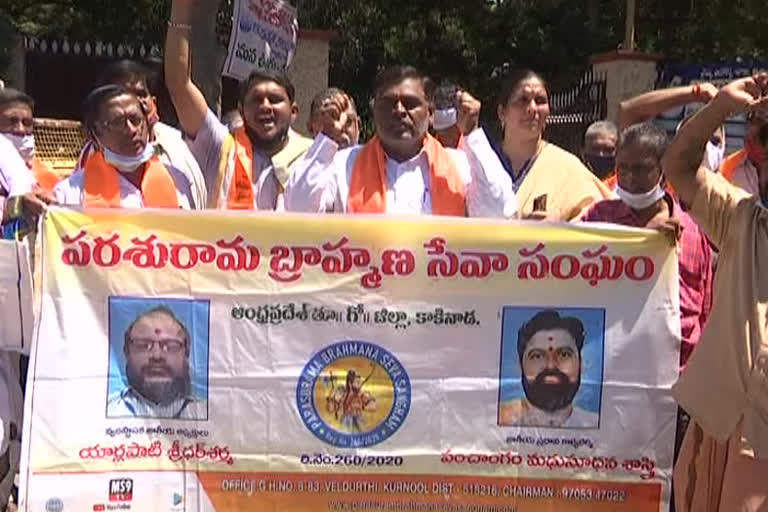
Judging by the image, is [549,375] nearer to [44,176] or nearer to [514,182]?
[514,182]

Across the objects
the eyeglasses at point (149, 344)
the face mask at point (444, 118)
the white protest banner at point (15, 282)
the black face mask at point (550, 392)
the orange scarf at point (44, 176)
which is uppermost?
the face mask at point (444, 118)

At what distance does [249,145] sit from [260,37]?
11.2 ft

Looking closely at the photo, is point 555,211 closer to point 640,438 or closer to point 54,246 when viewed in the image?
point 640,438

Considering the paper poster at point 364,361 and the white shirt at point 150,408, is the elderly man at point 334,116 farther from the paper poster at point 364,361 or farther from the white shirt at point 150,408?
the white shirt at point 150,408

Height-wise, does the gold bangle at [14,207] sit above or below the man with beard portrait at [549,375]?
above

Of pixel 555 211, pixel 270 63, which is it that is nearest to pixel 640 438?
pixel 555 211

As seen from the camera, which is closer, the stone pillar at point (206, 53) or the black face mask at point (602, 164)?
the black face mask at point (602, 164)

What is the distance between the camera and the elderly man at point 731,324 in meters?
3.48

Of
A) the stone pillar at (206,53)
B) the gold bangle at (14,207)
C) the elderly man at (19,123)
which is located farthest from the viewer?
the stone pillar at (206,53)

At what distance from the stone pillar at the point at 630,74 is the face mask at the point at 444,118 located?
251 inches

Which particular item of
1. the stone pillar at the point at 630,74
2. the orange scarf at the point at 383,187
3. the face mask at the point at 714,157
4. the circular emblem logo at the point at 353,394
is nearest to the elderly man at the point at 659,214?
the orange scarf at the point at 383,187

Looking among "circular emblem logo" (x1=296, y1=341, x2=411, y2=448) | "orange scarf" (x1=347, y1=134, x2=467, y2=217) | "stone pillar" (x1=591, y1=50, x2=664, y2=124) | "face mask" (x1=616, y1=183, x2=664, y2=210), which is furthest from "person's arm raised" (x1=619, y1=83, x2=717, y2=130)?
"stone pillar" (x1=591, y1=50, x2=664, y2=124)

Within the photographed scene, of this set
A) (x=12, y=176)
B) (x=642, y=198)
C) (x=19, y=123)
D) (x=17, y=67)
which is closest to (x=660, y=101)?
(x=642, y=198)

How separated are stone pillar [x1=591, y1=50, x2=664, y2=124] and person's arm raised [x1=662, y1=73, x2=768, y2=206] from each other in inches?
330
